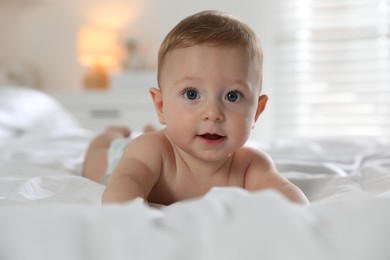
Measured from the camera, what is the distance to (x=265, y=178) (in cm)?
104

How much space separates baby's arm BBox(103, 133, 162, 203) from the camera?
2.84ft

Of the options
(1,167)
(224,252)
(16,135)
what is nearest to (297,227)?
(224,252)

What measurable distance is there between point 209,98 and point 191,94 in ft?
0.12

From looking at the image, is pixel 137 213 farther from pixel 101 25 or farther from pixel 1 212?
pixel 101 25

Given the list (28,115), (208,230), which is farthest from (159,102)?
(28,115)

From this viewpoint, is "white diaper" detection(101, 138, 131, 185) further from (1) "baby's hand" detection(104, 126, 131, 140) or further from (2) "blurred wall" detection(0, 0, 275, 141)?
(2) "blurred wall" detection(0, 0, 275, 141)

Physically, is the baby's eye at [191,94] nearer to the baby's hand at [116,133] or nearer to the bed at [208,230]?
the bed at [208,230]

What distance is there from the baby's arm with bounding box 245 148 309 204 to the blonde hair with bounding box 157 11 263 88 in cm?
17

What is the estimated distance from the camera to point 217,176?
1.08 metres

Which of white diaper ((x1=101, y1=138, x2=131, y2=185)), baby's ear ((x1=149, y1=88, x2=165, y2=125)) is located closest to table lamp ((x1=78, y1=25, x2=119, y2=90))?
white diaper ((x1=101, y1=138, x2=131, y2=185))

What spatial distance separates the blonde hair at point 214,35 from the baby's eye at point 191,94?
80mm

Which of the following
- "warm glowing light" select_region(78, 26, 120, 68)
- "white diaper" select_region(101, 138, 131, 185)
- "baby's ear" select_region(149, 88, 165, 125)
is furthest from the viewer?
"warm glowing light" select_region(78, 26, 120, 68)

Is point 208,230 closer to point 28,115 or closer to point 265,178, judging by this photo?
point 265,178

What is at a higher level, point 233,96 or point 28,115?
point 233,96
